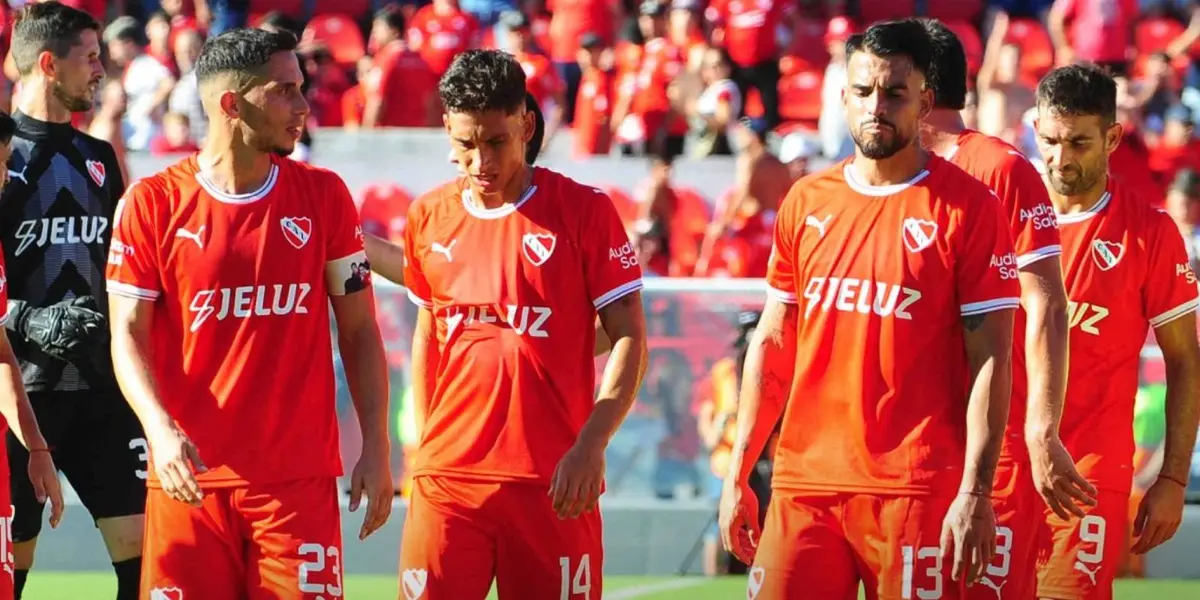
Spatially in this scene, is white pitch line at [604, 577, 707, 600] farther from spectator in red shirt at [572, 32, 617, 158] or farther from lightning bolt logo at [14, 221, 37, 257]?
spectator in red shirt at [572, 32, 617, 158]

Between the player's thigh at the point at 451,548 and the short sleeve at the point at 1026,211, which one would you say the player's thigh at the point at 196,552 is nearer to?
the player's thigh at the point at 451,548

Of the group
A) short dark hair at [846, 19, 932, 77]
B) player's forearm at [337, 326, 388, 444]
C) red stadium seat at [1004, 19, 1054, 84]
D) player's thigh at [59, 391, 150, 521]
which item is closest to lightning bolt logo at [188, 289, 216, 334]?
player's forearm at [337, 326, 388, 444]

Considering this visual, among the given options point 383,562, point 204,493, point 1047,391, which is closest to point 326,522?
point 204,493

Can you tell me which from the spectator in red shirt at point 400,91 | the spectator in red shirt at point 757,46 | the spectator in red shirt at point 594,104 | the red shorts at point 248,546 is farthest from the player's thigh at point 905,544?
the spectator in red shirt at point 400,91

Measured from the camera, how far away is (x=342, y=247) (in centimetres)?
550

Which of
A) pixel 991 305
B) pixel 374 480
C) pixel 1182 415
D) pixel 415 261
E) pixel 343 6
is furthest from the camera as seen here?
pixel 343 6

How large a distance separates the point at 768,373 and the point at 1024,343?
0.81 m

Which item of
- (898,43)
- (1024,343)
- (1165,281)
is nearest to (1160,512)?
(1165,281)

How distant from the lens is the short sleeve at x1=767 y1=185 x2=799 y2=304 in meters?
5.39

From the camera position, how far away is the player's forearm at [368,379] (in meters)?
5.49

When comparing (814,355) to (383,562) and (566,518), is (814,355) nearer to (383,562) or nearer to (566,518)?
(566,518)

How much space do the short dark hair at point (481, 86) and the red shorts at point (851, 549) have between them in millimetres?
1348

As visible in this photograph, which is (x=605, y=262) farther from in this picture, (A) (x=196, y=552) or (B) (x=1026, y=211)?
(A) (x=196, y=552)

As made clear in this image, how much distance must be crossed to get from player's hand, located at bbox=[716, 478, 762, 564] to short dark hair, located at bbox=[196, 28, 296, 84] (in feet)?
5.67
